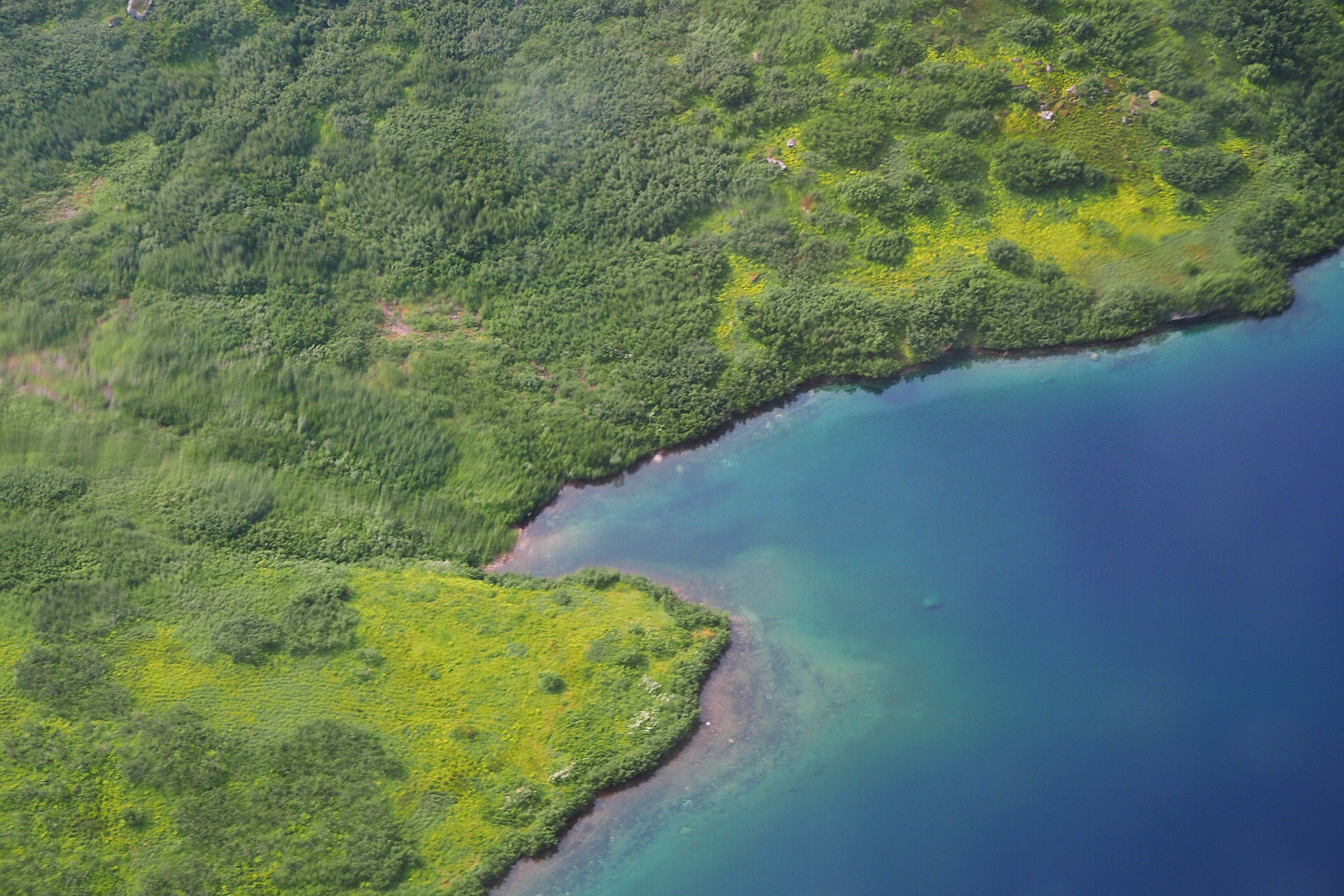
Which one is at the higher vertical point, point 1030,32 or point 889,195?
point 1030,32

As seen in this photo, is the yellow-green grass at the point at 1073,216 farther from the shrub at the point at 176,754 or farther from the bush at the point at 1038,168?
the shrub at the point at 176,754

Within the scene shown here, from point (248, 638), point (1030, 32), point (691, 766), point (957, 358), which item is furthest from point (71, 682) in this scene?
point (1030, 32)

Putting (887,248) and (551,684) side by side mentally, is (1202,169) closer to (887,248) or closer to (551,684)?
(887,248)

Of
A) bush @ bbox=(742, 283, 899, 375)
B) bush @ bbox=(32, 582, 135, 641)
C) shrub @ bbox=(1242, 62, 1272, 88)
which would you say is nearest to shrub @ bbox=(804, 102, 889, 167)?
bush @ bbox=(742, 283, 899, 375)

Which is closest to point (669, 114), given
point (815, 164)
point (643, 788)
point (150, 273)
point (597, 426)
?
point (815, 164)

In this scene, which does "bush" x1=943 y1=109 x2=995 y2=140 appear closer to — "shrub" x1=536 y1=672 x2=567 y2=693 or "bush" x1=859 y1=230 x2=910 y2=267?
"bush" x1=859 y1=230 x2=910 y2=267

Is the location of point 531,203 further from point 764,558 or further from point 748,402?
point 764,558
